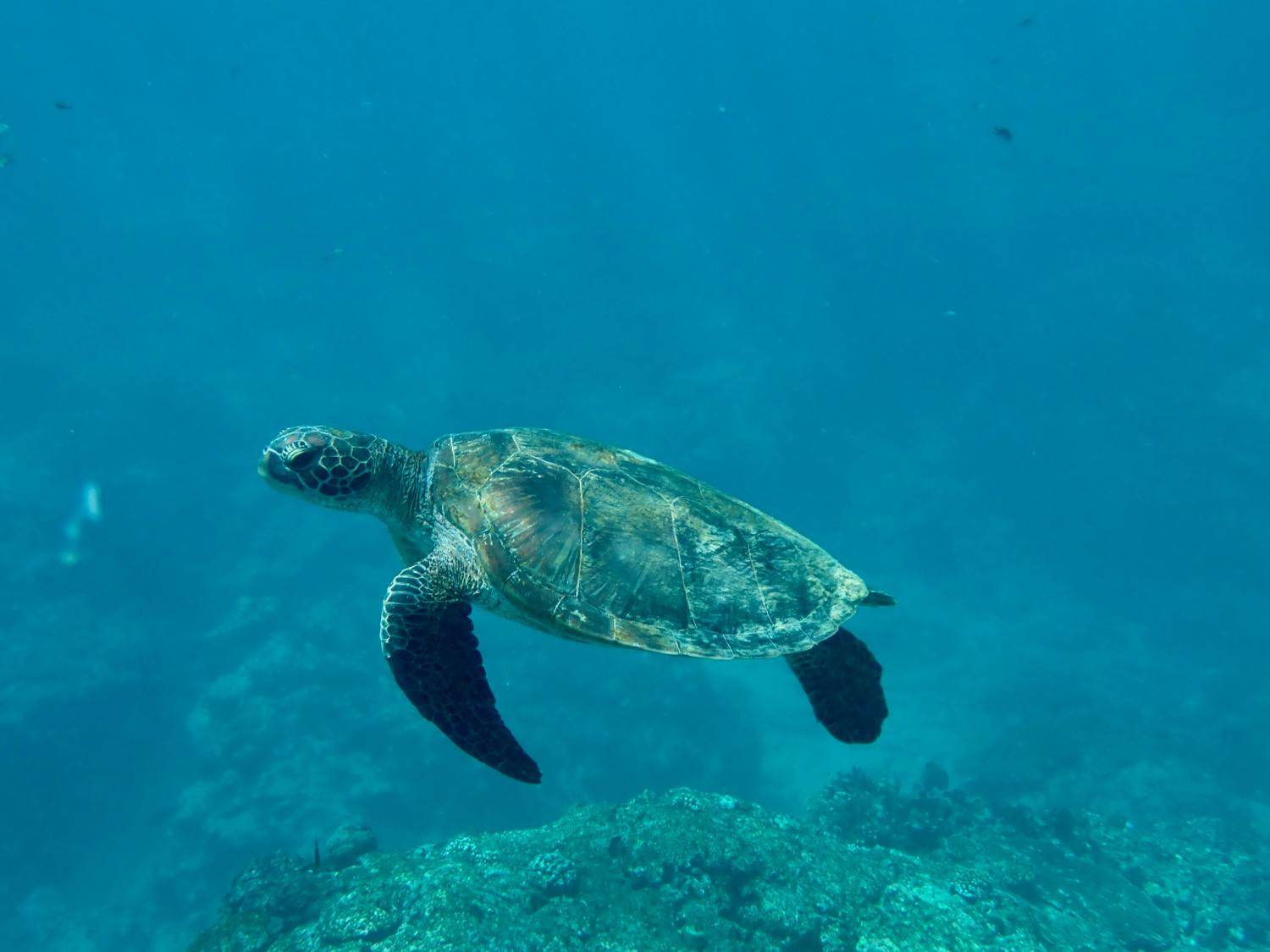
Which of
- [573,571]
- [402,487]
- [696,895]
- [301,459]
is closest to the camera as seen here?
[573,571]

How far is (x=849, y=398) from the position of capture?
1610 inches

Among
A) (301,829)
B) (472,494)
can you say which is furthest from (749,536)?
(301,829)

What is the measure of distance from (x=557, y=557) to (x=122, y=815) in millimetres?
23750

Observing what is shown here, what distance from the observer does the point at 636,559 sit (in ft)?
16.8

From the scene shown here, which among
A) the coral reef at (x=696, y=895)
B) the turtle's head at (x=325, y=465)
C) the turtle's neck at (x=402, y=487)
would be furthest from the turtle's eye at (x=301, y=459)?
the coral reef at (x=696, y=895)

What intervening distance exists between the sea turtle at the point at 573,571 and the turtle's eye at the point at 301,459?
0.04 ft

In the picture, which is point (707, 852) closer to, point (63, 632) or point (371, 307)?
point (63, 632)

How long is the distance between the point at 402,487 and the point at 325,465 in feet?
2.16

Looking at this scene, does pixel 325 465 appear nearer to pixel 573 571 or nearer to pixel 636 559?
pixel 573 571

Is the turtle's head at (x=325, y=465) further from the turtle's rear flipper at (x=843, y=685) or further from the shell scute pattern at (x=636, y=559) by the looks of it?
the turtle's rear flipper at (x=843, y=685)

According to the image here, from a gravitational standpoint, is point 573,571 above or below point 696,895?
above

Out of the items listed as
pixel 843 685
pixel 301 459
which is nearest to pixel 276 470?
pixel 301 459

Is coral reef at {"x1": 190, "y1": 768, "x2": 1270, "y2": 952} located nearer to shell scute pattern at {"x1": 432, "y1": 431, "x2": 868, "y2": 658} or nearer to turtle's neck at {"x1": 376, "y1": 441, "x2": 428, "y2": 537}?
turtle's neck at {"x1": 376, "y1": 441, "x2": 428, "y2": 537}

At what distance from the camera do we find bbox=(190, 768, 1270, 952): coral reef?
10.0 m
